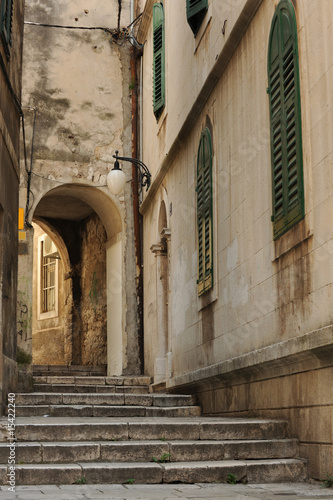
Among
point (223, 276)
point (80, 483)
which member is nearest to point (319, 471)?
point (80, 483)

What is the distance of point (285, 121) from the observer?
21.5 ft

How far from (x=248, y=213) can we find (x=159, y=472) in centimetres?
291

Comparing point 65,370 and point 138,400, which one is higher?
point 65,370

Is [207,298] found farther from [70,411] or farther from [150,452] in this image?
[150,452]

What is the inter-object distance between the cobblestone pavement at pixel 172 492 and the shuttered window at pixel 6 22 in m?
5.06

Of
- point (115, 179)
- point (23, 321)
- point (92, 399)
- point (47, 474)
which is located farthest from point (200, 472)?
point (23, 321)

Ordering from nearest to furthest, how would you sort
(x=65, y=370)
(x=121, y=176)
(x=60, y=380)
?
(x=60, y=380) < (x=121, y=176) < (x=65, y=370)

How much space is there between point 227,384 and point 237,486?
261 centimetres

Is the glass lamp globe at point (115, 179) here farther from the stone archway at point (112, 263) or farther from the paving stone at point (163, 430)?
the paving stone at point (163, 430)

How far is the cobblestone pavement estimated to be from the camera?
4910mm

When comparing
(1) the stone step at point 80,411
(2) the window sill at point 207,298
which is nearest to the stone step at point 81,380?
(2) the window sill at point 207,298

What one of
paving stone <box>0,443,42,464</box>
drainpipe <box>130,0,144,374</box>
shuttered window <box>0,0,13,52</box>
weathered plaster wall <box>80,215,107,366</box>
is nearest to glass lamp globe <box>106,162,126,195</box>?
drainpipe <box>130,0,144,374</box>

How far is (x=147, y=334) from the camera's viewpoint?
13.4 metres

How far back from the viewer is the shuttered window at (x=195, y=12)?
32.1 ft
